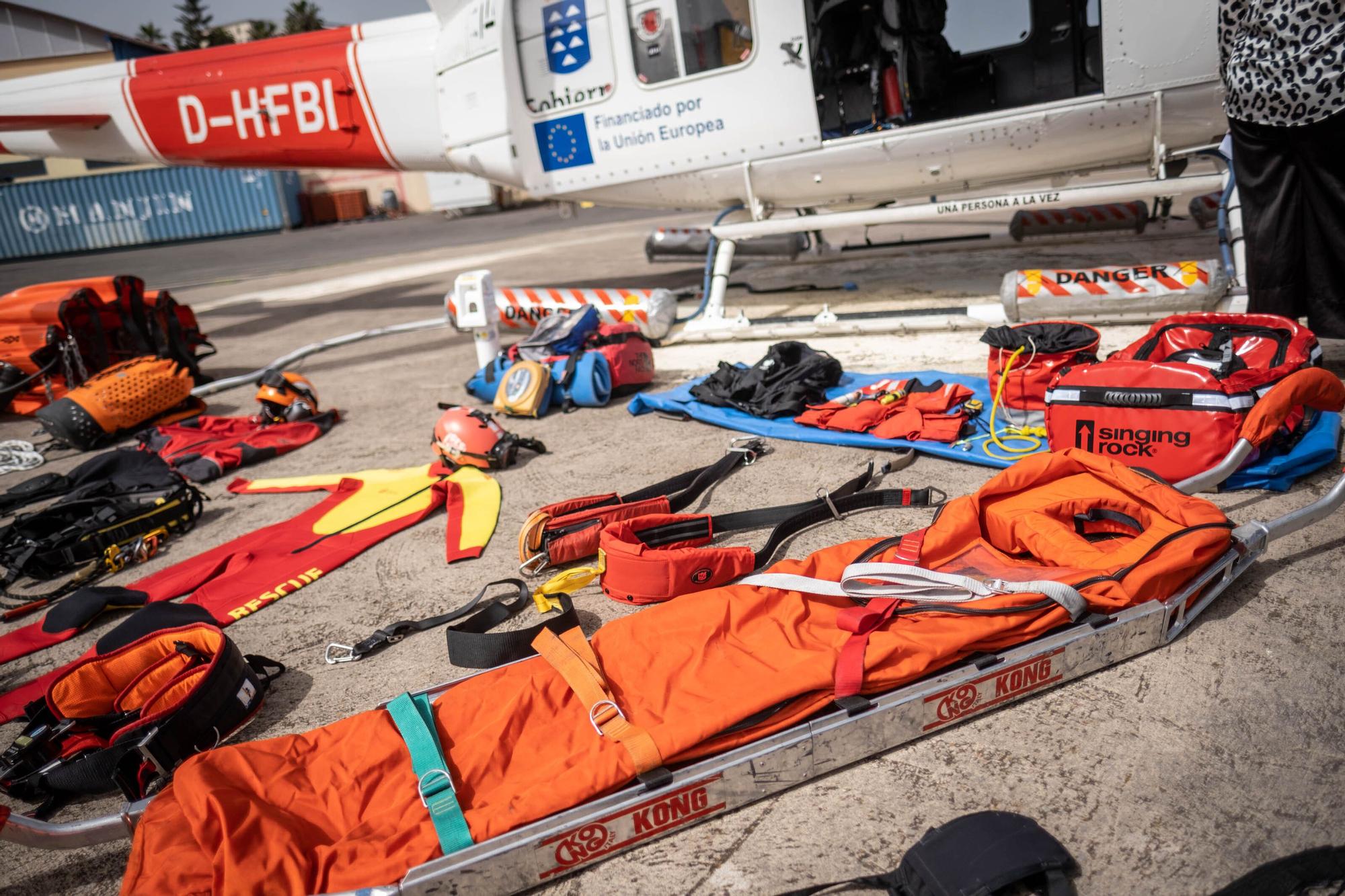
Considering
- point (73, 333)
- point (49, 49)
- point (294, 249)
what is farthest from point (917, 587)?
point (49, 49)

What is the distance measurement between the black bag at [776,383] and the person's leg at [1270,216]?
2.50 m

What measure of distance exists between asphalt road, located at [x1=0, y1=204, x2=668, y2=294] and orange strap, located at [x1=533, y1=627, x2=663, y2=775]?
1542 centimetres

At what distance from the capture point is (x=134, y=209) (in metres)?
40.0

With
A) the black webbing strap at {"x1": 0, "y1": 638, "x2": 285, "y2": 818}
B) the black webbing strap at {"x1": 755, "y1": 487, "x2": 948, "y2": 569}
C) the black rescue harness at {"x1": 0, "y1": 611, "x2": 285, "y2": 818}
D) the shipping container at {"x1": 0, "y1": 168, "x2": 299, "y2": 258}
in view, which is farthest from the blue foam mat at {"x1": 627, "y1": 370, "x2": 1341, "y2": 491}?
the shipping container at {"x1": 0, "y1": 168, "x2": 299, "y2": 258}

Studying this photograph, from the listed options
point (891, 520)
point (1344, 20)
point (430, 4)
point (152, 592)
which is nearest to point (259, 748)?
point (152, 592)

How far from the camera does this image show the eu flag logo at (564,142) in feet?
24.9

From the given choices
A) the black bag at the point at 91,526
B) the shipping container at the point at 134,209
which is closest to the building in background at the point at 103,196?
the shipping container at the point at 134,209

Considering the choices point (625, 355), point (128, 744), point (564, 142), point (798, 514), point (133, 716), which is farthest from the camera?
point (564, 142)

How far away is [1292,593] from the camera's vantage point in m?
2.93

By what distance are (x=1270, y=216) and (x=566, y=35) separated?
5641 millimetres

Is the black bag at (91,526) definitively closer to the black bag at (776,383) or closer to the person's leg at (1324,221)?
the black bag at (776,383)

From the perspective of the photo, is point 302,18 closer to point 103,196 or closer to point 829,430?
point 103,196

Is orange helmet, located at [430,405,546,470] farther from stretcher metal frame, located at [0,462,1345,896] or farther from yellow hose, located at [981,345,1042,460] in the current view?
yellow hose, located at [981,345,1042,460]

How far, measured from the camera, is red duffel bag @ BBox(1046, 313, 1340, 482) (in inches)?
137
